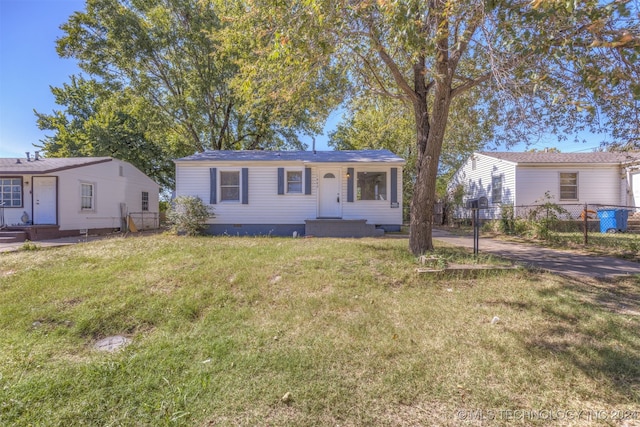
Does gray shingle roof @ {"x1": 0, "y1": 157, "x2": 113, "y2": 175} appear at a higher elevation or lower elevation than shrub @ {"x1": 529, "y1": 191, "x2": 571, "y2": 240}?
higher

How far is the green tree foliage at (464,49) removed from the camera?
3242 mm

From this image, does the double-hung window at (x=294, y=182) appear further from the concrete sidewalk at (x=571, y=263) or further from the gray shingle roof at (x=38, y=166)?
the gray shingle roof at (x=38, y=166)

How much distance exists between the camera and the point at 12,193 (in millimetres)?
11812

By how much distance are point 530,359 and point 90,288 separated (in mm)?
5691

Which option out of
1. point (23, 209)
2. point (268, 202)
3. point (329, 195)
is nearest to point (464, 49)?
point (329, 195)

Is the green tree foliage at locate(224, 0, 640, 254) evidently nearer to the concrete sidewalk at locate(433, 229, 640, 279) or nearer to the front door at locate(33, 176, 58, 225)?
the concrete sidewalk at locate(433, 229, 640, 279)

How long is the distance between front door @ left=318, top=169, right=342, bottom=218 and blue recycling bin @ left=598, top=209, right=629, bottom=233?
36.6 ft

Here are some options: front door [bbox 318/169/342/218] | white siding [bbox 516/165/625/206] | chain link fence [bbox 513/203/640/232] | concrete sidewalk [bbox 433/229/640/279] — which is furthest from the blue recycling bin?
front door [bbox 318/169/342/218]

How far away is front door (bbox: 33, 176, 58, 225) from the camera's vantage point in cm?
1173

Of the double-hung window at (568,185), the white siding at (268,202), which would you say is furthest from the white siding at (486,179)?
the white siding at (268,202)

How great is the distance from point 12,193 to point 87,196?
243 centimetres

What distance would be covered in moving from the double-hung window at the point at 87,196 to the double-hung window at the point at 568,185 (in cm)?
2164

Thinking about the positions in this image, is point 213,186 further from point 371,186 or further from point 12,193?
point 12,193

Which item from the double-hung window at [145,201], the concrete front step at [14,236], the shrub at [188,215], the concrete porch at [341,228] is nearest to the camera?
the concrete front step at [14,236]
